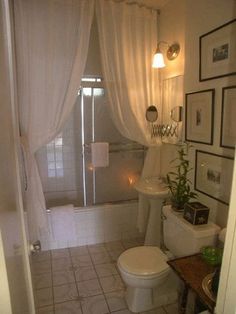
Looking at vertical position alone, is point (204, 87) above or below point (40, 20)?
below

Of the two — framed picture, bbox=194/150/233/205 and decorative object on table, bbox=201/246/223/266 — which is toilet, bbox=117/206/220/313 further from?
framed picture, bbox=194/150/233/205

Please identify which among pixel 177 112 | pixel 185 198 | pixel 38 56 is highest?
pixel 38 56

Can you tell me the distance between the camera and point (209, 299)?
3.92 ft

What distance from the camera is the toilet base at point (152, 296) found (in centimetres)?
179

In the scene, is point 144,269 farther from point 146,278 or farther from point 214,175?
point 214,175

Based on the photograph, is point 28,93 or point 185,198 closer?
point 185,198

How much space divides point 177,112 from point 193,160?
54 centimetres

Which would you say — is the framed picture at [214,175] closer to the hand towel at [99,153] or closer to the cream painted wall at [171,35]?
the cream painted wall at [171,35]

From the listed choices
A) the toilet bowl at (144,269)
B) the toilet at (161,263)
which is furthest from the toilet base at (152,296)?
the toilet bowl at (144,269)

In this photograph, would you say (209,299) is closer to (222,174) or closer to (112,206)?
(222,174)

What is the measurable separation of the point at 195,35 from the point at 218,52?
35 cm

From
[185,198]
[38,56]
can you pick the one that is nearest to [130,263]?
[185,198]

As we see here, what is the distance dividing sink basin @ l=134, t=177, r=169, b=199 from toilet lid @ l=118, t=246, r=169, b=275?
487 mm

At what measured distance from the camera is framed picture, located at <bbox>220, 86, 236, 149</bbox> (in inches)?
61.4
